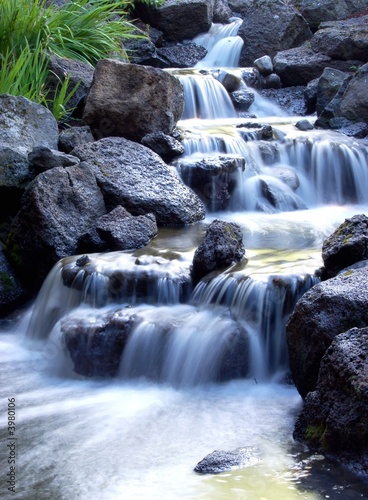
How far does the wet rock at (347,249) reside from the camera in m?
4.60

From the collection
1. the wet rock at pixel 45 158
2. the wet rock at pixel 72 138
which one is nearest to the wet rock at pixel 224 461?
the wet rock at pixel 45 158

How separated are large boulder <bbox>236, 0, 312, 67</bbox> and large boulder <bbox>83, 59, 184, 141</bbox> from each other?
491 cm

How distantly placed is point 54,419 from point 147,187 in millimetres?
3115

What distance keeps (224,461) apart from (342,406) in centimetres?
58

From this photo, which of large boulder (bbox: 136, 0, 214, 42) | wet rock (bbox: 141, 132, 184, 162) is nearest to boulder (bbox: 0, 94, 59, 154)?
wet rock (bbox: 141, 132, 184, 162)

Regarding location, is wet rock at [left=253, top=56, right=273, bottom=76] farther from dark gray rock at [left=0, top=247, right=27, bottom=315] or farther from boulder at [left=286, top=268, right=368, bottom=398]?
boulder at [left=286, top=268, right=368, bottom=398]

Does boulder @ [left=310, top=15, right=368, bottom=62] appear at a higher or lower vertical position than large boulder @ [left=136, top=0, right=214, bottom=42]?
lower

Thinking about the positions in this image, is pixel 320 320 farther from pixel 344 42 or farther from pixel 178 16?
pixel 178 16

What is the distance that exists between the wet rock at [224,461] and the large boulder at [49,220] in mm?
3005

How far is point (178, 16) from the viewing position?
Answer: 12922 mm

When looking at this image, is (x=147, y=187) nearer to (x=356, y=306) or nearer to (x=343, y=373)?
(x=356, y=306)

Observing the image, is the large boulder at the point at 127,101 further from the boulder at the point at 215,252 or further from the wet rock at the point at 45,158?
the boulder at the point at 215,252

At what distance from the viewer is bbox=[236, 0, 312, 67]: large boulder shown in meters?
12.5

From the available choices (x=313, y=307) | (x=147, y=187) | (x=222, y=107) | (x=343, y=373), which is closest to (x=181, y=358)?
(x=313, y=307)
